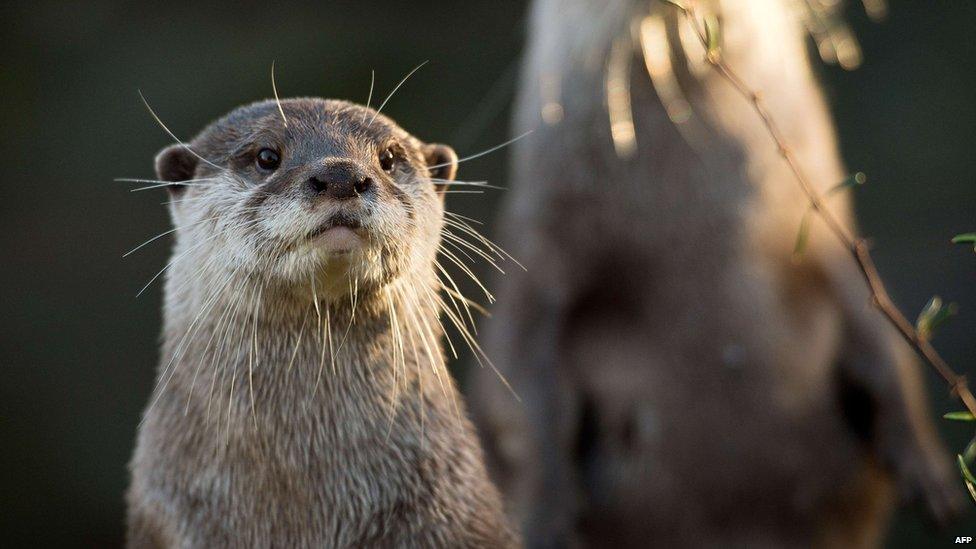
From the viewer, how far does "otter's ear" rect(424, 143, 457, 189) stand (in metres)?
1.86

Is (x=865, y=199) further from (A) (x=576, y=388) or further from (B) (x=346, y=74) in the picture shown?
(A) (x=576, y=388)

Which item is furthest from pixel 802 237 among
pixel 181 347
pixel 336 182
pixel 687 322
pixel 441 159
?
pixel 687 322

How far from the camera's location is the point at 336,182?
4.88ft

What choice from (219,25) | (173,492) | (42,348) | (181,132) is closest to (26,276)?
(42,348)

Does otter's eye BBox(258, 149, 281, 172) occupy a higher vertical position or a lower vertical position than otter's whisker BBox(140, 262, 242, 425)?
higher

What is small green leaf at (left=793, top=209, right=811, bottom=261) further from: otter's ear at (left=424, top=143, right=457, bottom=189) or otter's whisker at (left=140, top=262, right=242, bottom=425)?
otter's whisker at (left=140, top=262, right=242, bottom=425)

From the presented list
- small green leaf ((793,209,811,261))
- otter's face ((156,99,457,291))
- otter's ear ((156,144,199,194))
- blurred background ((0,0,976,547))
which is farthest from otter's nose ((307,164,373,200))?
blurred background ((0,0,976,547))

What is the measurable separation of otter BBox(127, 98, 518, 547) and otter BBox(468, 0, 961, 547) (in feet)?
3.46

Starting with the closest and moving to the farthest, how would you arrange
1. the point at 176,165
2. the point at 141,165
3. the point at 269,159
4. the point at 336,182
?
1. the point at 336,182
2. the point at 269,159
3. the point at 176,165
4. the point at 141,165

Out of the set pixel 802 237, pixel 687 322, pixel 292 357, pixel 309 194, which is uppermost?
pixel 309 194

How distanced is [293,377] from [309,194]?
31cm

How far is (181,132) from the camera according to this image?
4.73 metres

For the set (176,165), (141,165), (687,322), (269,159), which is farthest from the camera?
(141,165)

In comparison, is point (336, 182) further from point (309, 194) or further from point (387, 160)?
point (387, 160)
